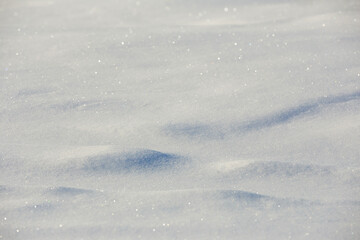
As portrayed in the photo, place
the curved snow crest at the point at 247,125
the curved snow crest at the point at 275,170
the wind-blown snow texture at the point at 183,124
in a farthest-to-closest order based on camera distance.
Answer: the curved snow crest at the point at 247,125 → the curved snow crest at the point at 275,170 → the wind-blown snow texture at the point at 183,124

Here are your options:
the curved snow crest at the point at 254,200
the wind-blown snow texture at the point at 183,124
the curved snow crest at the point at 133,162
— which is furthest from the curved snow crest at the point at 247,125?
the curved snow crest at the point at 254,200

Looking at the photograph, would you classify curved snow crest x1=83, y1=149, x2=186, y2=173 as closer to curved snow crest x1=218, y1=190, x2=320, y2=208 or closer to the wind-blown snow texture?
the wind-blown snow texture

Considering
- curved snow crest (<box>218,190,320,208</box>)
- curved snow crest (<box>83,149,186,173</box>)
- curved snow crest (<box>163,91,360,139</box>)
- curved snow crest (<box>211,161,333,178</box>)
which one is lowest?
curved snow crest (<box>218,190,320,208</box>)

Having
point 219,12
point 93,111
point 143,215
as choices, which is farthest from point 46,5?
point 143,215

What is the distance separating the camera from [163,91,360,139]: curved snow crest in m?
1.68

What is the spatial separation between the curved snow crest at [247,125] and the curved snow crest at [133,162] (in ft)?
0.54

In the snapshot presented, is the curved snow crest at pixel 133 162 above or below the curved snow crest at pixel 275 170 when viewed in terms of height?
above

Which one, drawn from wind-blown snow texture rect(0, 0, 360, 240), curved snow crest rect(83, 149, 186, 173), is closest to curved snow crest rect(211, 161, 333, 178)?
wind-blown snow texture rect(0, 0, 360, 240)

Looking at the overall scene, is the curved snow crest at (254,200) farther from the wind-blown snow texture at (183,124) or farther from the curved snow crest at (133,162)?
the curved snow crest at (133,162)

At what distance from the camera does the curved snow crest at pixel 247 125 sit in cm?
168

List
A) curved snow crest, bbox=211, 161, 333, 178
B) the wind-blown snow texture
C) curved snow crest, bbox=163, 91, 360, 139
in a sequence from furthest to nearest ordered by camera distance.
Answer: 1. curved snow crest, bbox=163, 91, 360, 139
2. curved snow crest, bbox=211, 161, 333, 178
3. the wind-blown snow texture

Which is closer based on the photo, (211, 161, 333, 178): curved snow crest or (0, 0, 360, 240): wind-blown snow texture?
(0, 0, 360, 240): wind-blown snow texture

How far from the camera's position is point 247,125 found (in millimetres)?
1707

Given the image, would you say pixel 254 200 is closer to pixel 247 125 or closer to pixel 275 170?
pixel 275 170
